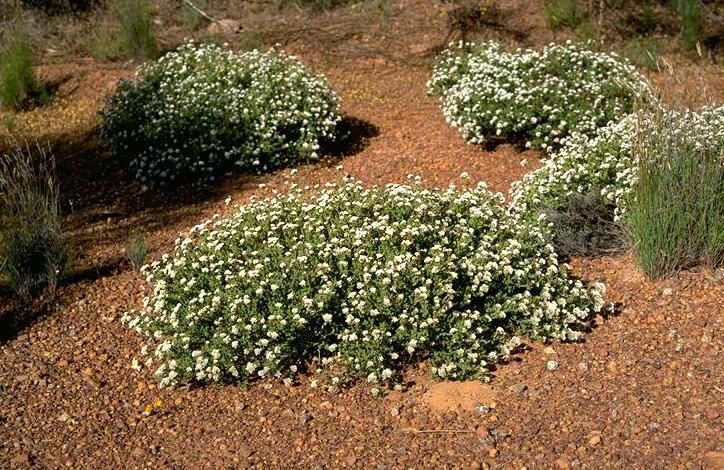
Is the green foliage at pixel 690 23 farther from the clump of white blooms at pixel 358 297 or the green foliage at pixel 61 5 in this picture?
the green foliage at pixel 61 5

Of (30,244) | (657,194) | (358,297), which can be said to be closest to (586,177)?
(657,194)

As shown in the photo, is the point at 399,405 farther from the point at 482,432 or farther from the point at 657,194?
the point at 657,194

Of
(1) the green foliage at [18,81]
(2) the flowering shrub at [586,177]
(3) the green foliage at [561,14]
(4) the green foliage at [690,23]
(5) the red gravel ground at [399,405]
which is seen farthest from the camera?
(3) the green foliage at [561,14]

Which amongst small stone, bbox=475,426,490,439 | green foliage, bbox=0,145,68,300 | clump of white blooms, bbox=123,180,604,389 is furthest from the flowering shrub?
green foliage, bbox=0,145,68,300

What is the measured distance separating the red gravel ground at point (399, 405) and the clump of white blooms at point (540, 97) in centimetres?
183

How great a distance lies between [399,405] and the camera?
4.29 meters

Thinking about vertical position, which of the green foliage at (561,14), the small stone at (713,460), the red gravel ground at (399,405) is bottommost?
the red gravel ground at (399,405)

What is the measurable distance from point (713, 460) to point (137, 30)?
751cm

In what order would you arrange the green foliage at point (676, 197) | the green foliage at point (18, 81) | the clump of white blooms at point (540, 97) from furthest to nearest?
the green foliage at point (18, 81)
the clump of white blooms at point (540, 97)
the green foliage at point (676, 197)

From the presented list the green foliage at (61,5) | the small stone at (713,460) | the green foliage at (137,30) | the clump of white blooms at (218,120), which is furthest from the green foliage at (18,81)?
the small stone at (713,460)

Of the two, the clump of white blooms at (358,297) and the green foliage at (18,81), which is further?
the green foliage at (18,81)

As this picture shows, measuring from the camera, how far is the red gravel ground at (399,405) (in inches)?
155

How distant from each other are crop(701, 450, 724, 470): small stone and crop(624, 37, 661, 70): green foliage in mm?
5503

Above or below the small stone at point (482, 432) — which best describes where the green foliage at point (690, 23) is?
above
